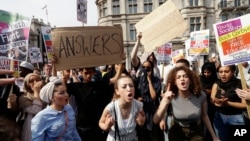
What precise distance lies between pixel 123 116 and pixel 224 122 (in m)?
1.79

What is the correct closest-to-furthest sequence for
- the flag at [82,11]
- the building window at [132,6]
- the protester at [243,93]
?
1. the protester at [243,93]
2. the flag at [82,11]
3. the building window at [132,6]

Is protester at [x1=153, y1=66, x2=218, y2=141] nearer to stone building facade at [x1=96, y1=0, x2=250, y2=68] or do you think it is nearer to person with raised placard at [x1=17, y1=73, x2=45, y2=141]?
person with raised placard at [x1=17, y1=73, x2=45, y2=141]

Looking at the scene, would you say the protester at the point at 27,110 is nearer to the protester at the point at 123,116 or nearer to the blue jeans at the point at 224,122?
the protester at the point at 123,116

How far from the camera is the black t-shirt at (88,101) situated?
160 inches

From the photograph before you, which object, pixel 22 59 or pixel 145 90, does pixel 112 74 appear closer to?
pixel 145 90

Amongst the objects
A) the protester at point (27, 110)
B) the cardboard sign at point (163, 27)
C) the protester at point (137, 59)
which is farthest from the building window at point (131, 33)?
the protester at point (27, 110)

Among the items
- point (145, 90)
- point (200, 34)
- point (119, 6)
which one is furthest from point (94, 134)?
point (119, 6)

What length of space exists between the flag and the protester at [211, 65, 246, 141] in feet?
17.8

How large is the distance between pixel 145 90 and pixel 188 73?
6.13ft

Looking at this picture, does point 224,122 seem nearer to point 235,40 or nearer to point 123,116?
point 235,40

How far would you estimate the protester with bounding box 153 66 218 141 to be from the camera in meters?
3.52

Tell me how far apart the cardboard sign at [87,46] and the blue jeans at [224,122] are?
1644mm

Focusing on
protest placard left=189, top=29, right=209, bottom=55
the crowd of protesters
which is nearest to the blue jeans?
the crowd of protesters

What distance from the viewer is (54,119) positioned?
3.26m
